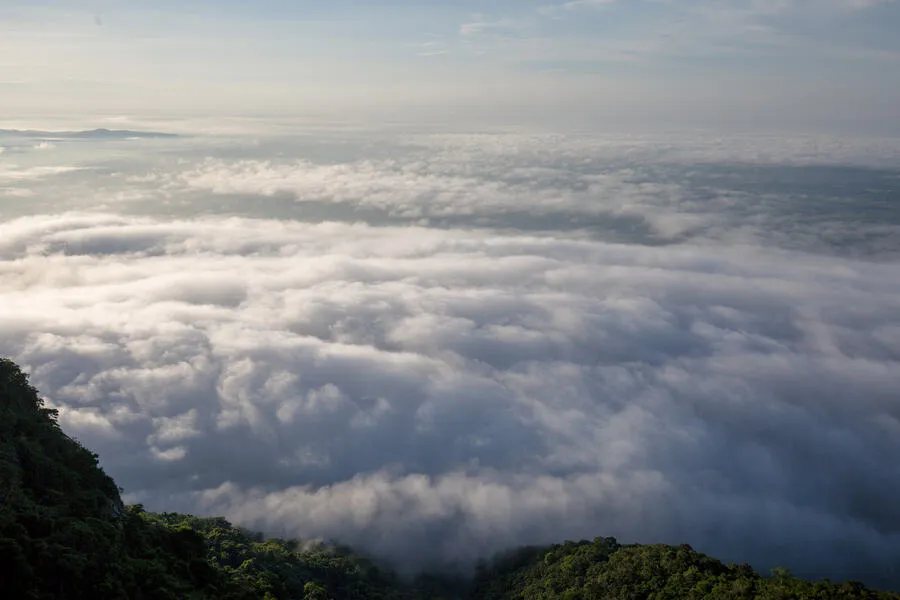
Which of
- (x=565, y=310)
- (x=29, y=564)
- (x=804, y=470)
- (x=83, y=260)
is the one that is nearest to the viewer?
(x=29, y=564)

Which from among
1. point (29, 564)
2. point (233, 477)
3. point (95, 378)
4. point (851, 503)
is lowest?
point (851, 503)

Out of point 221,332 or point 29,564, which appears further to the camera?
point 221,332

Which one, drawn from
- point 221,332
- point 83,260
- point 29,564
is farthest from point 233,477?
point 83,260

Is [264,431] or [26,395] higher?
[26,395]

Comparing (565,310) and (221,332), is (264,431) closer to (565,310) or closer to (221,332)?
(221,332)

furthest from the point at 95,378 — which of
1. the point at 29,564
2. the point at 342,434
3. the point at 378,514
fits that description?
the point at 29,564

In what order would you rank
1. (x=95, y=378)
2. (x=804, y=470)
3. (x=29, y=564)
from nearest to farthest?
(x=29, y=564) → (x=804, y=470) → (x=95, y=378)

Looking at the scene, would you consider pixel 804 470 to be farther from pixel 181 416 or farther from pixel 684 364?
pixel 181 416
